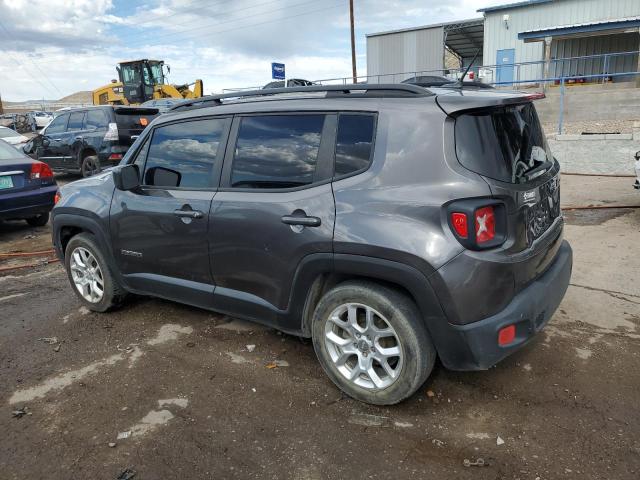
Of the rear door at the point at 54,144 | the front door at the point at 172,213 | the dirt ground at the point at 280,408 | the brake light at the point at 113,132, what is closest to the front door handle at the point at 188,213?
the front door at the point at 172,213

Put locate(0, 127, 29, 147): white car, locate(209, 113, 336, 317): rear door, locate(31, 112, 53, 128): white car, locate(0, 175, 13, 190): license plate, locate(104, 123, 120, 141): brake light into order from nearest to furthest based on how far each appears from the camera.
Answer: locate(209, 113, 336, 317): rear door → locate(0, 175, 13, 190): license plate → locate(104, 123, 120, 141): brake light → locate(0, 127, 29, 147): white car → locate(31, 112, 53, 128): white car

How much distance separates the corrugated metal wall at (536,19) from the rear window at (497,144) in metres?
22.8

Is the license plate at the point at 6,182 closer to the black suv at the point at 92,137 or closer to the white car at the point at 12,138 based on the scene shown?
the black suv at the point at 92,137

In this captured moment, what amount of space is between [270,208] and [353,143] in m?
0.64

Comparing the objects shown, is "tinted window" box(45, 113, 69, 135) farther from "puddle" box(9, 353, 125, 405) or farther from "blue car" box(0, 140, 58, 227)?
"puddle" box(9, 353, 125, 405)

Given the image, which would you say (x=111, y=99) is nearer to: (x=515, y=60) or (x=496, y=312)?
(x=515, y=60)

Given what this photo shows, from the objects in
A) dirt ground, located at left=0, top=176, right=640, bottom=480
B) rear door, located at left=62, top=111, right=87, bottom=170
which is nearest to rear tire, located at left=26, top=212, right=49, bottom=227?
rear door, located at left=62, top=111, right=87, bottom=170

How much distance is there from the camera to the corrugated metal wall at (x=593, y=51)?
23828 millimetres

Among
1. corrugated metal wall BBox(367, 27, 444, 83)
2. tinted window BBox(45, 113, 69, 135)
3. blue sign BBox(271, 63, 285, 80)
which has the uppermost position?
corrugated metal wall BBox(367, 27, 444, 83)

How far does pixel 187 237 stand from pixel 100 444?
142 cm

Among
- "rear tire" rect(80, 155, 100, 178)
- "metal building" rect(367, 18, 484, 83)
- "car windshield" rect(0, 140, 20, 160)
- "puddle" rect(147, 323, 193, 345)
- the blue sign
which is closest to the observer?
"puddle" rect(147, 323, 193, 345)

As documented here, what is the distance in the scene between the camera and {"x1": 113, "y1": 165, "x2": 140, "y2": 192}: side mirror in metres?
3.77

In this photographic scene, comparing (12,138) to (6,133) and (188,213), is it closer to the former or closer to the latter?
(6,133)

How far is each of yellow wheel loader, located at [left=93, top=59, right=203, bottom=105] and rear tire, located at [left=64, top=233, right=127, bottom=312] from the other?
19393 millimetres
